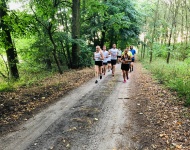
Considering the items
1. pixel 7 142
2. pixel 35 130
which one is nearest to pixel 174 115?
pixel 35 130

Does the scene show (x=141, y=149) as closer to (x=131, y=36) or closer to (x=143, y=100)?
(x=143, y=100)

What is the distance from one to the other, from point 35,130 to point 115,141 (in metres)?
2.43

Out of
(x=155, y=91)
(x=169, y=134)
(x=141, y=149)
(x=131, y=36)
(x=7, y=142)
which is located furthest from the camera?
(x=131, y=36)

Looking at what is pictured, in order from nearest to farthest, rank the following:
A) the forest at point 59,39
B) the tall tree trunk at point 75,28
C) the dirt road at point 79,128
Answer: the dirt road at point 79,128 < the forest at point 59,39 < the tall tree trunk at point 75,28

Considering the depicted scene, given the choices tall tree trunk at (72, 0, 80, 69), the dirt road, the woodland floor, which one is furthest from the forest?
the dirt road

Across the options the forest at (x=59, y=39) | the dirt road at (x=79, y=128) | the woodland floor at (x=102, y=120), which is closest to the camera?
the dirt road at (x=79, y=128)

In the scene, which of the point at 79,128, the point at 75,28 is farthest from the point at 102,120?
the point at 75,28

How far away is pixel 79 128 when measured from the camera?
617 cm

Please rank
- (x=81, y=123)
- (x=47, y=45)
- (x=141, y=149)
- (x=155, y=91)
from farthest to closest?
(x=47, y=45)
(x=155, y=91)
(x=81, y=123)
(x=141, y=149)

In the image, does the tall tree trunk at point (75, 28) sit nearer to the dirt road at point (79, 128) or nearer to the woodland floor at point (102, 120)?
the woodland floor at point (102, 120)

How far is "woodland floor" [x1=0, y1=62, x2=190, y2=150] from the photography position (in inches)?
212

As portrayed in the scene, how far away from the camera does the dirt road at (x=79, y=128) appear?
5270 millimetres

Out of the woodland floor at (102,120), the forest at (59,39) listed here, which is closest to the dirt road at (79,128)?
the woodland floor at (102,120)

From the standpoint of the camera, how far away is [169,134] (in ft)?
19.4
